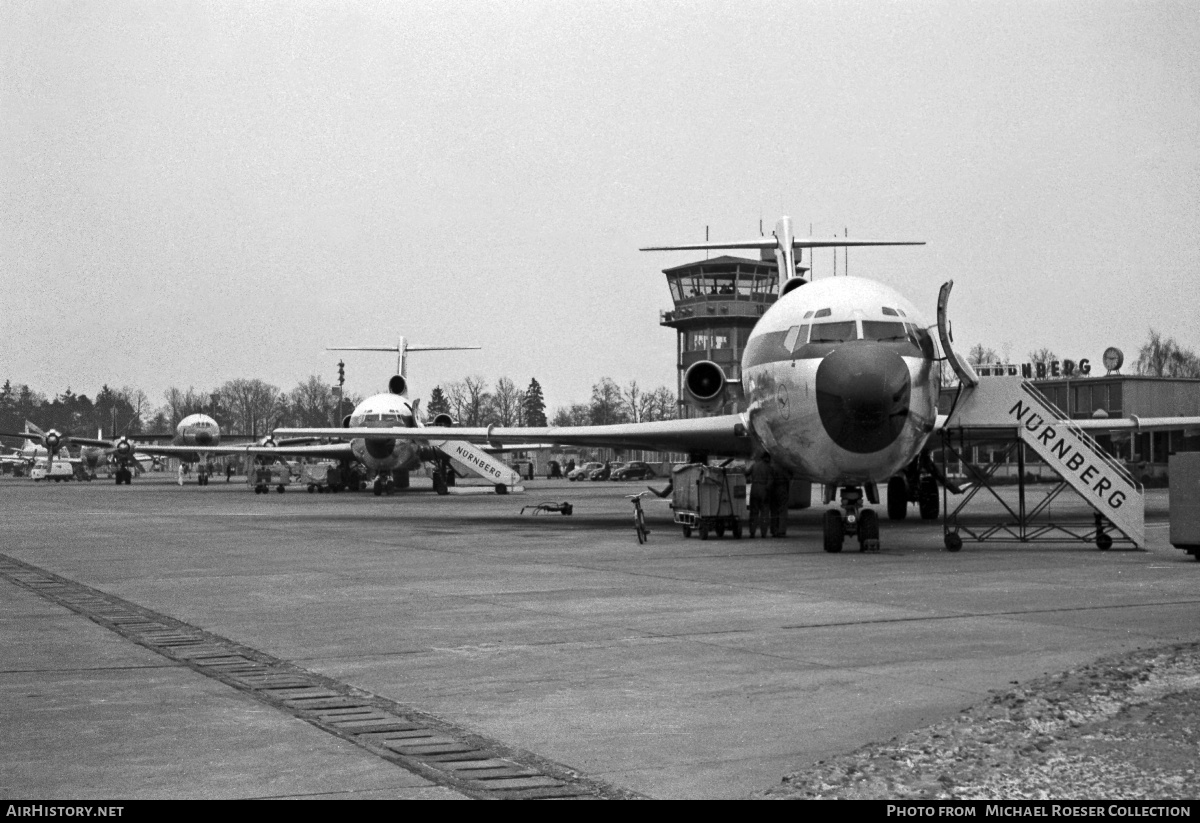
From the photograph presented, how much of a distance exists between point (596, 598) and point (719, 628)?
2916 millimetres

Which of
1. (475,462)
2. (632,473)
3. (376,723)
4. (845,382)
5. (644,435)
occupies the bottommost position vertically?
(376,723)

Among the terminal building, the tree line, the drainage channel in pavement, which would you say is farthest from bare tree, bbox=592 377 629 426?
the drainage channel in pavement

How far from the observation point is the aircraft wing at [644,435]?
27.9m

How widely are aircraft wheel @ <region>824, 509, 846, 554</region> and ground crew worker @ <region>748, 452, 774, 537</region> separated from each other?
14.2 ft

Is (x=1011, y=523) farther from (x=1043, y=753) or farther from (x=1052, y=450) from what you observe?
(x=1043, y=753)

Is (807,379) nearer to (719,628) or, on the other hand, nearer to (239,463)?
(719,628)

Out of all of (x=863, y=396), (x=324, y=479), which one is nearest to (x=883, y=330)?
(x=863, y=396)

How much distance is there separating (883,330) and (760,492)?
5.49 meters

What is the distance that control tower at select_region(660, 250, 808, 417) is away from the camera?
8900cm

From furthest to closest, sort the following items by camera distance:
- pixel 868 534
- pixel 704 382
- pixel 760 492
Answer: pixel 704 382 → pixel 760 492 → pixel 868 534

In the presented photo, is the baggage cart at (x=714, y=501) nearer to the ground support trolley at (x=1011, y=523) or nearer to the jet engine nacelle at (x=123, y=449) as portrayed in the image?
the ground support trolley at (x=1011, y=523)

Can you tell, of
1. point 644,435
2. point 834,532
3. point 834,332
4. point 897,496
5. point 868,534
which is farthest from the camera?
point 897,496

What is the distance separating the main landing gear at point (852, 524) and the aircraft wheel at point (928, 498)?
33.9 ft

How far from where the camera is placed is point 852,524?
21891mm
